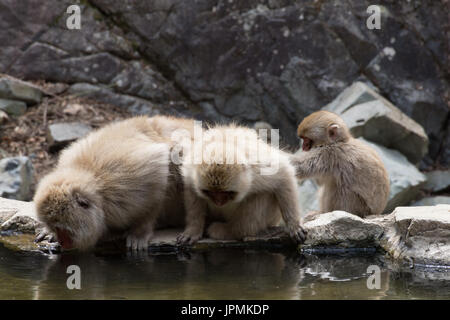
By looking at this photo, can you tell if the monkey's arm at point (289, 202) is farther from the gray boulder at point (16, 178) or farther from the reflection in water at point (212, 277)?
the gray boulder at point (16, 178)

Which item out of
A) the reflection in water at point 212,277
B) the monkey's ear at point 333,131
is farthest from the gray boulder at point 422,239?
the monkey's ear at point 333,131

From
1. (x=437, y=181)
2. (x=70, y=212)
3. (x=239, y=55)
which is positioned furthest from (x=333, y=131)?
(x=437, y=181)

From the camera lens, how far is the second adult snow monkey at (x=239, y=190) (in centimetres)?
439

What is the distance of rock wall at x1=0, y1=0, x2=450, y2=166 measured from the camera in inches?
372

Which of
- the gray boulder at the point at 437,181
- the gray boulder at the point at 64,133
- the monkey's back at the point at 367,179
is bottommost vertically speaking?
the monkey's back at the point at 367,179

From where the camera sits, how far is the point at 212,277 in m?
3.89

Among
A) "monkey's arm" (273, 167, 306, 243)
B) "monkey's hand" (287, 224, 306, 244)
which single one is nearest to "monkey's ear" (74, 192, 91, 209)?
"monkey's arm" (273, 167, 306, 243)

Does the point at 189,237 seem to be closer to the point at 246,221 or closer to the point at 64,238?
the point at 246,221

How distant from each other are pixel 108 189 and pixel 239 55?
18.0 feet

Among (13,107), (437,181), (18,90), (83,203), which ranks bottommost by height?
(83,203)

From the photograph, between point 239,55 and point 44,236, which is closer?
point 44,236

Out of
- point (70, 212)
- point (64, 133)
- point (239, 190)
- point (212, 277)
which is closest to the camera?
point (212, 277)

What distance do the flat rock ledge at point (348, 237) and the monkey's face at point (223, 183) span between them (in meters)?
0.46
